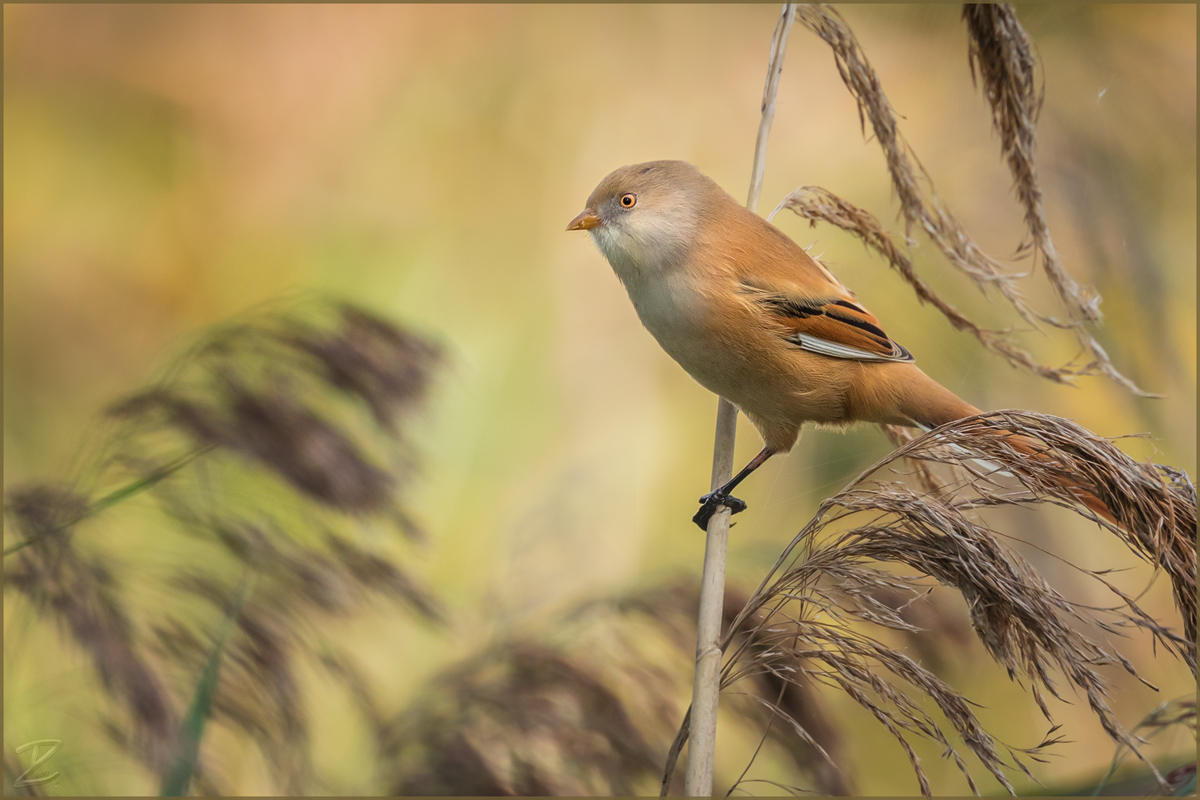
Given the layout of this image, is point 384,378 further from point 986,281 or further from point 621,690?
point 986,281

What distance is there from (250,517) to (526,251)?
1797mm

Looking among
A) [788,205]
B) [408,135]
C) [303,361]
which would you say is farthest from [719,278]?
[408,135]

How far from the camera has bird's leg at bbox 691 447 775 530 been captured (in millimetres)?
1529

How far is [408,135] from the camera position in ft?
11.4

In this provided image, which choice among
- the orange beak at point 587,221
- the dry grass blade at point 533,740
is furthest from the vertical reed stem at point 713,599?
the dry grass blade at point 533,740

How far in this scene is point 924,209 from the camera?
1.58 meters

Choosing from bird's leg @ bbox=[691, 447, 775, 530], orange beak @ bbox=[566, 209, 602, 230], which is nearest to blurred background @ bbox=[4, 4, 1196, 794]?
bird's leg @ bbox=[691, 447, 775, 530]

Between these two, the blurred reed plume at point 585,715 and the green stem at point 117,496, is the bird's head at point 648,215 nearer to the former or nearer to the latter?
the blurred reed plume at point 585,715

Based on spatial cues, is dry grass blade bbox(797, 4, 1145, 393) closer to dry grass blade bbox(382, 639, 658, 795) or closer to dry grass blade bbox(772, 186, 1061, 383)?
dry grass blade bbox(772, 186, 1061, 383)

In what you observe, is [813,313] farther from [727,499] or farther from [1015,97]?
[1015,97]

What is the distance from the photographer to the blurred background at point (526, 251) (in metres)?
2.05

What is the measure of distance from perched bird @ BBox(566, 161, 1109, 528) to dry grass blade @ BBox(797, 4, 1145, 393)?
8.4 inches

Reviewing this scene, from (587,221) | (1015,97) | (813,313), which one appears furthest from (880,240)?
(587,221)

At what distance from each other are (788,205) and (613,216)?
0.33 m
